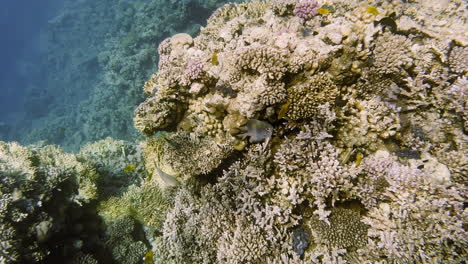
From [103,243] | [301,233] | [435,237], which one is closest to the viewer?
[435,237]

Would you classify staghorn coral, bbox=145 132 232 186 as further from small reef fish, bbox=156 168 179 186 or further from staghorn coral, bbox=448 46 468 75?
staghorn coral, bbox=448 46 468 75

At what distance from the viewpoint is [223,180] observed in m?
3.70

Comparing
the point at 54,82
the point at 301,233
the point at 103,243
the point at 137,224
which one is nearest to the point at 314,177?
the point at 301,233

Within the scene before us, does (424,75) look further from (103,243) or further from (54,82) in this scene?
(54,82)

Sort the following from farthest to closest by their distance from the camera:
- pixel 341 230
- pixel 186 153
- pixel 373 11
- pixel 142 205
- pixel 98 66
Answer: pixel 98 66
pixel 142 205
pixel 186 153
pixel 373 11
pixel 341 230

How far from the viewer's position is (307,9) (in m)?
4.14

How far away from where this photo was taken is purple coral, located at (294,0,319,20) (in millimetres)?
4102

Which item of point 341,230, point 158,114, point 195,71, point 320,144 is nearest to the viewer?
point 341,230

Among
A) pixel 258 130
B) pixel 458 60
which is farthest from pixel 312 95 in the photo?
pixel 458 60

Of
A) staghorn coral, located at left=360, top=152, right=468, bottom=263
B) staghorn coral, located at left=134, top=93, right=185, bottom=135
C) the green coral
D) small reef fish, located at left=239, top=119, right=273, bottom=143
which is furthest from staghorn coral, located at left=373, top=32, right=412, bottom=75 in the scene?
the green coral

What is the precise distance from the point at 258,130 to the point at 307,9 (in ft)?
7.53

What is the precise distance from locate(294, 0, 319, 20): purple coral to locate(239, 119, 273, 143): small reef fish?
2.08 metres

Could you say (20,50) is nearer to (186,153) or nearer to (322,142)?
(186,153)

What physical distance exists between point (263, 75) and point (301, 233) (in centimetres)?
212
